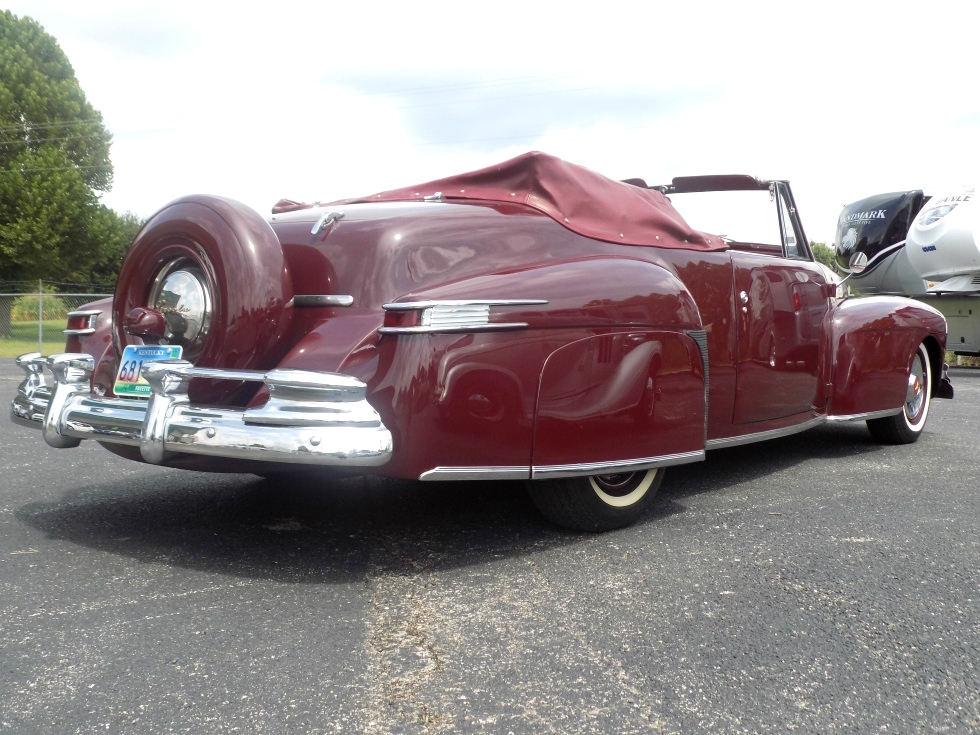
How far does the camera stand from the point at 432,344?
2795mm

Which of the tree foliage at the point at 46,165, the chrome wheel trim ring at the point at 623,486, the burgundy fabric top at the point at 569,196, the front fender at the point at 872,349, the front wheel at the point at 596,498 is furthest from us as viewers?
the tree foliage at the point at 46,165

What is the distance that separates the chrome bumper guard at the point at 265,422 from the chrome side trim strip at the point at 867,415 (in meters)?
3.10

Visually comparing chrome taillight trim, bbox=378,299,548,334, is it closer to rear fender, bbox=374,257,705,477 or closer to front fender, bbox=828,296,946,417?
rear fender, bbox=374,257,705,477

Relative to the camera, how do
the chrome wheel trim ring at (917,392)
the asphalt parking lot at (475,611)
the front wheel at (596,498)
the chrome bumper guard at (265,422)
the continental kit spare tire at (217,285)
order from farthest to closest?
the chrome wheel trim ring at (917,392) < the front wheel at (596,498) < the continental kit spare tire at (217,285) < the chrome bumper guard at (265,422) < the asphalt parking lot at (475,611)

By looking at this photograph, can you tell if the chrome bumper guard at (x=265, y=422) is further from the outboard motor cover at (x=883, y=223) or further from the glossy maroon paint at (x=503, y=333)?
the outboard motor cover at (x=883, y=223)

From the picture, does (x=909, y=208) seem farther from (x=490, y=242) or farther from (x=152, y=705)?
(x=152, y=705)

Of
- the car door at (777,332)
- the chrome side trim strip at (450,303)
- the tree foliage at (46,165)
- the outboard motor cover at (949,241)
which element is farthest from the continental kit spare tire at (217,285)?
the tree foliage at (46,165)

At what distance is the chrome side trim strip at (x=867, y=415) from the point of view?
4914mm

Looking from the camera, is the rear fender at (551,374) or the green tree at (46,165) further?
the green tree at (46,165)

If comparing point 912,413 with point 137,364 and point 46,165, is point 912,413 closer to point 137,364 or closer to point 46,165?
point 137,364

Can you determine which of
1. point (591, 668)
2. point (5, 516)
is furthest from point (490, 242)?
point (5, 516)

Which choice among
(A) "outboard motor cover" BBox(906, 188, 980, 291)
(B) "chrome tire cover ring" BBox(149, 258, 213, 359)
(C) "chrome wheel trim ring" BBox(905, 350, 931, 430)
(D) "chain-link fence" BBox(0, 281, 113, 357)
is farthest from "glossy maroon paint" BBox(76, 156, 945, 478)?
(D) "chain-link fence" BBox(0, 281, 113, 357)

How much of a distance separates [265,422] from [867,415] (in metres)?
3.73

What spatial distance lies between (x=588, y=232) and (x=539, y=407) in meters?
0.89
